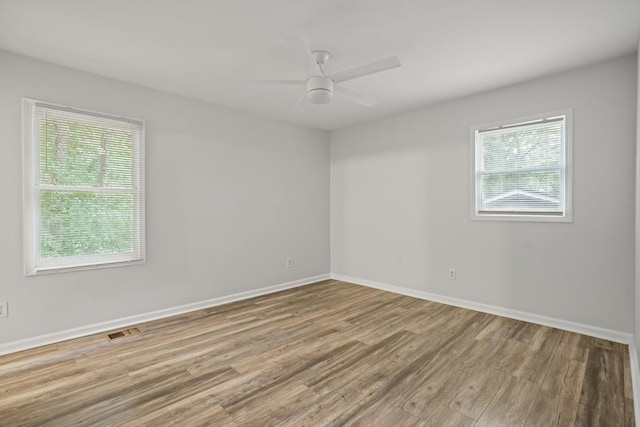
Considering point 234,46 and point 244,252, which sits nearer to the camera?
point 234,46

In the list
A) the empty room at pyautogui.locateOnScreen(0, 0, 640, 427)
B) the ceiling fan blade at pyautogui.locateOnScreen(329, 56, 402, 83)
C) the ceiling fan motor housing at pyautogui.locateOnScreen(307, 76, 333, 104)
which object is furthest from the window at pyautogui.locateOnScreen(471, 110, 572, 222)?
the ceiling fan motor housing at pyautogui.locateOnScreen(307, 76, 333, 104)

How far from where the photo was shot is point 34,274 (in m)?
2.85

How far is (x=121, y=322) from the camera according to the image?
3324 millimetres

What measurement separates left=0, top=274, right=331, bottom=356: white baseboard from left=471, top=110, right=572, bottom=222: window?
10.0 feet

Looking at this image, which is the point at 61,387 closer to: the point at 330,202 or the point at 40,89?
the point at 40,89

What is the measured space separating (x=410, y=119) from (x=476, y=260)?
2039mm

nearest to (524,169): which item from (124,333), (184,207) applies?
(184,207)

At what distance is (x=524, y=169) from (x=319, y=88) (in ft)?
8.00

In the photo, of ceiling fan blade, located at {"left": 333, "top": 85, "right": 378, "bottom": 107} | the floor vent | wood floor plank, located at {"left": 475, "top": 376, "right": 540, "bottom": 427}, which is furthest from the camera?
the floor vent

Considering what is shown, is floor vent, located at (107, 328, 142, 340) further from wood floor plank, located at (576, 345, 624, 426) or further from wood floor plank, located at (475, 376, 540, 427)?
wood floor plank, located at (576, 345, 624, 426)

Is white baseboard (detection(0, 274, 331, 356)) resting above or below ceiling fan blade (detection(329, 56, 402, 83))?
below

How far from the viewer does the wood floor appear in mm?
1911

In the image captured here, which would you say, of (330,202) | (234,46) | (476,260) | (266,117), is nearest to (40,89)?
(234,46)

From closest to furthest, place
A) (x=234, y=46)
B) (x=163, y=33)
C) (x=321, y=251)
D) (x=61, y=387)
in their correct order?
1. (x=61, y=387)
2. (x=163, y=33)
3. (x=234, y=46)
4. (x=321, y=251)
